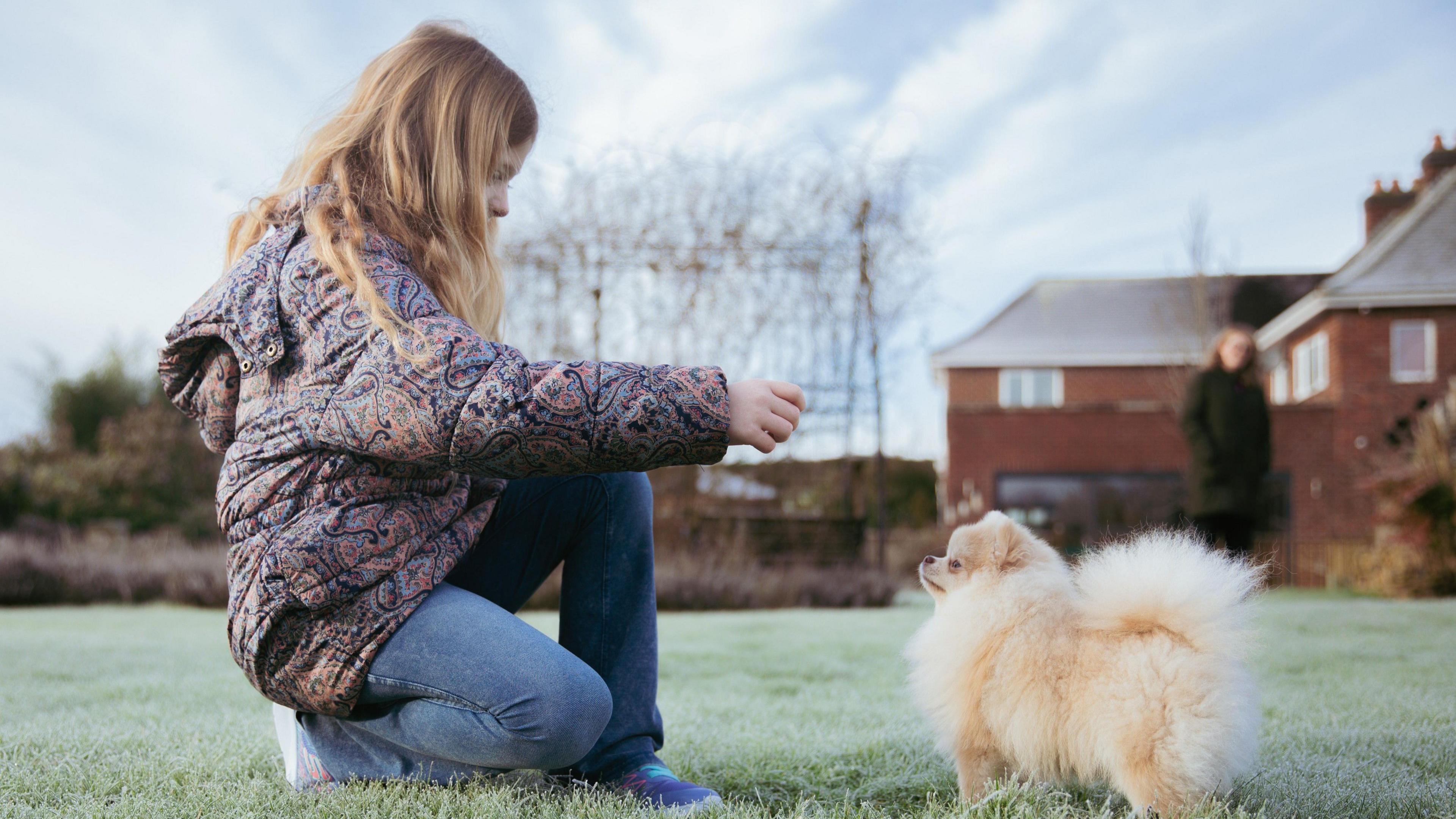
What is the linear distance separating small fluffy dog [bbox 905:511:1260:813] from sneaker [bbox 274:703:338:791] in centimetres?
121

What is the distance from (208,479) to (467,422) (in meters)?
11.4

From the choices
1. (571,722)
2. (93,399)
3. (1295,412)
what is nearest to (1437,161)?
(1295,412)

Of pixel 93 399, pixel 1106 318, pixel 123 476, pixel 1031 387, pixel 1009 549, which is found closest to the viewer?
pixel 1009 549

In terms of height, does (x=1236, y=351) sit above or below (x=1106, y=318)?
below

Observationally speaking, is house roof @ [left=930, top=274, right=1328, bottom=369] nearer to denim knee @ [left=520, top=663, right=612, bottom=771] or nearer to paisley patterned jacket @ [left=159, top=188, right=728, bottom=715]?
denim knee @ [left=520, top=663, right=612, bottom=771]

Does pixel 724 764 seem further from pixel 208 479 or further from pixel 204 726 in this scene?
pixel 208 479

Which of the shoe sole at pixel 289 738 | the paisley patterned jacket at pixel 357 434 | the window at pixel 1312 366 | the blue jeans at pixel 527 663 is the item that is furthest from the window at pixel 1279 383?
the shoe sole at pixel 289 738

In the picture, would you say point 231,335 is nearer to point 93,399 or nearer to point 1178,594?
point 1178,594

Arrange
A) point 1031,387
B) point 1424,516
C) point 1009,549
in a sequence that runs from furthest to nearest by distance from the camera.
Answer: point 1031,387, point 1424,516, point 1009,549

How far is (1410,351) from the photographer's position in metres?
14.2

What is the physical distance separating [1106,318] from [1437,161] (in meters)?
6.03

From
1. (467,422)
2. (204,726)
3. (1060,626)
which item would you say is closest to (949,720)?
(1060,626)

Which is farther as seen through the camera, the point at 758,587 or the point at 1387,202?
the point at 1387,202

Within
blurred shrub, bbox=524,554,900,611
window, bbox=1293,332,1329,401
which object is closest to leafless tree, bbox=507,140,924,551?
blurred shrub, bbox=524,554,900,611
